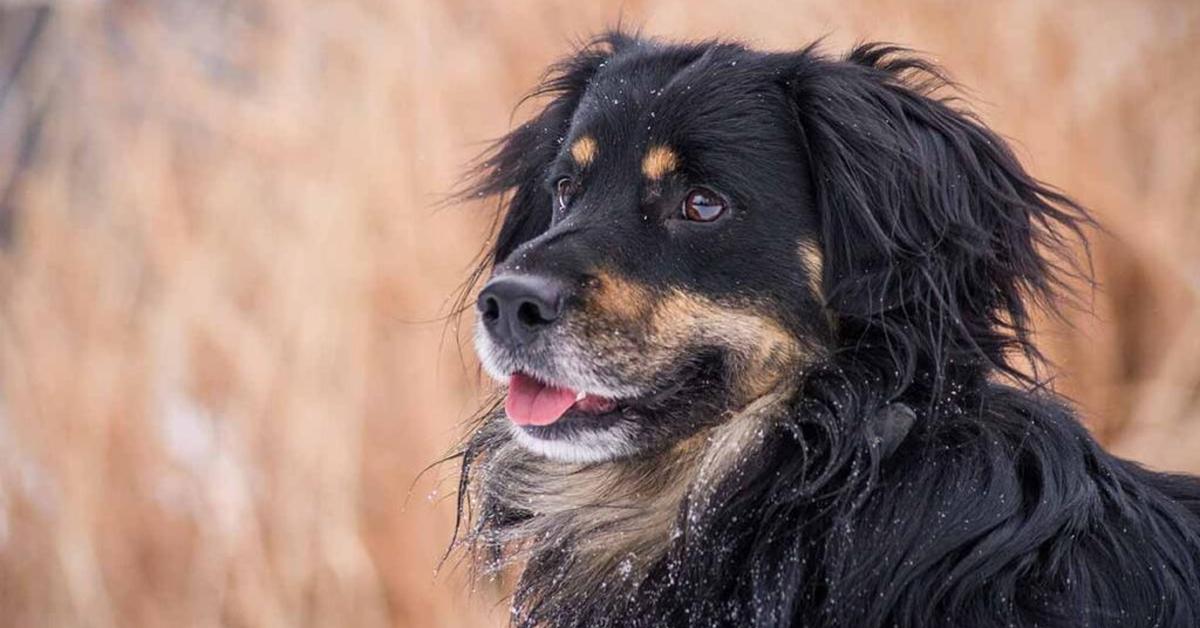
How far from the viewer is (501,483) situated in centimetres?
320

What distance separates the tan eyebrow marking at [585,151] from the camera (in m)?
3.08

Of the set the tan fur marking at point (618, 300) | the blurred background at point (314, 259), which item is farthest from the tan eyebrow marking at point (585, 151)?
the blurred background at point (314, 259)

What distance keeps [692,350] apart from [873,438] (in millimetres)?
390

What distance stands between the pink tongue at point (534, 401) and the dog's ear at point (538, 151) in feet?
2.14

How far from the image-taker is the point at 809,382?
2803mm

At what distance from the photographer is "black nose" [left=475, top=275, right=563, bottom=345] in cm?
269

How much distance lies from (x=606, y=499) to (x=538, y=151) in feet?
3.25

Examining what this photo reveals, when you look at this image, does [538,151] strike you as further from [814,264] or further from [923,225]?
[923,225]

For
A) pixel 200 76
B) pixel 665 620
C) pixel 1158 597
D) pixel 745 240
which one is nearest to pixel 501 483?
pixel 665 620

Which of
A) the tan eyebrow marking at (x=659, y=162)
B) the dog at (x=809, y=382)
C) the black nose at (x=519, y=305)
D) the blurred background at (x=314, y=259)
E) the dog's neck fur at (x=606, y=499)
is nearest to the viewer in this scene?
the dog at (x=809, y=382)

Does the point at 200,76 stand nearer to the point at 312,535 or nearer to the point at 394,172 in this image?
the point at 394,172

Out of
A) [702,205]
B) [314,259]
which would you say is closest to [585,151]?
[702,205]

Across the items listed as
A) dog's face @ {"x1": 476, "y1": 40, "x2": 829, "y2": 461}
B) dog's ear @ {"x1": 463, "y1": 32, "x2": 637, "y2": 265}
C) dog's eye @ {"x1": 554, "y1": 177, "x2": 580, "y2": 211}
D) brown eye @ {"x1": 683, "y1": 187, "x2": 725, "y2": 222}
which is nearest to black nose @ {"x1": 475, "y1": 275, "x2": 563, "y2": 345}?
dog's face @ {"x1": 476, "y1": 40, "x2": 829, "y2": 461}

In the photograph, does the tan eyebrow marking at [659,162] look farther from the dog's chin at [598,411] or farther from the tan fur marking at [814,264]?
the dog's chin at [598,411]
